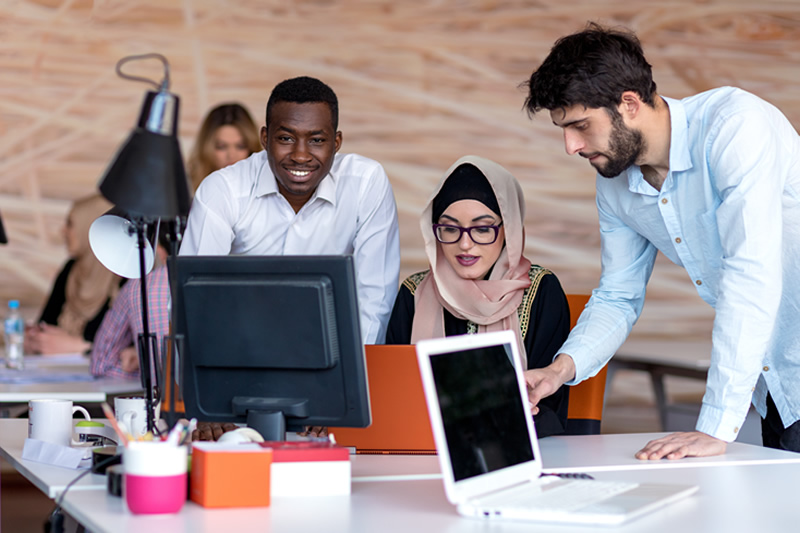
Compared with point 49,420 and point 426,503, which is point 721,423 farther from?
point 49,420

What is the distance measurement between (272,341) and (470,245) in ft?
3.20

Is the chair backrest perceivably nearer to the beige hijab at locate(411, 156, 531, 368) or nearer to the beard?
the beige hijab at locate(411, 156, 531, 368)

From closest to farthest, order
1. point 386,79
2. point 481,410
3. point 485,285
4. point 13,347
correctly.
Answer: point 481,410 < point 485,285 < point 13,347 < point 386,79

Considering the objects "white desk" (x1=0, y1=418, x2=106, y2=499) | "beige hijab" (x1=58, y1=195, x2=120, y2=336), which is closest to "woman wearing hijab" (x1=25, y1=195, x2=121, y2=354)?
"beige hijab" (x1=58, y1=195, x2=120, y2=336)

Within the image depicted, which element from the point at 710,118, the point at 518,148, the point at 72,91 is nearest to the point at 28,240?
the point at 72,91

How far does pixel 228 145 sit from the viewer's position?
168 inches

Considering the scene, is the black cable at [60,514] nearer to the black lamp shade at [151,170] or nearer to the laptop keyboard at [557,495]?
the black lamp shade at [151,170]

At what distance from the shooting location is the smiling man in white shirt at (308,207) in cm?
237

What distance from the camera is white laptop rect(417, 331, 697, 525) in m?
1.32

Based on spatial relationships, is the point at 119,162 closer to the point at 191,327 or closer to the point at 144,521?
the point at 191,327

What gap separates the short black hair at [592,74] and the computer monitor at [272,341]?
24.7 inches

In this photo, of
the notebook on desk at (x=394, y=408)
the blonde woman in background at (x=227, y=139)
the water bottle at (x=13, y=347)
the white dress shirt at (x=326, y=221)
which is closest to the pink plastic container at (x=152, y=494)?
the notebook on desk at (x=394, y=408)

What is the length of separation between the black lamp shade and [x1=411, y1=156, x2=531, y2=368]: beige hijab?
109 centimetres

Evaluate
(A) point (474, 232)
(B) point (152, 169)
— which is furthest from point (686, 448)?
(B) point (152, 169)
